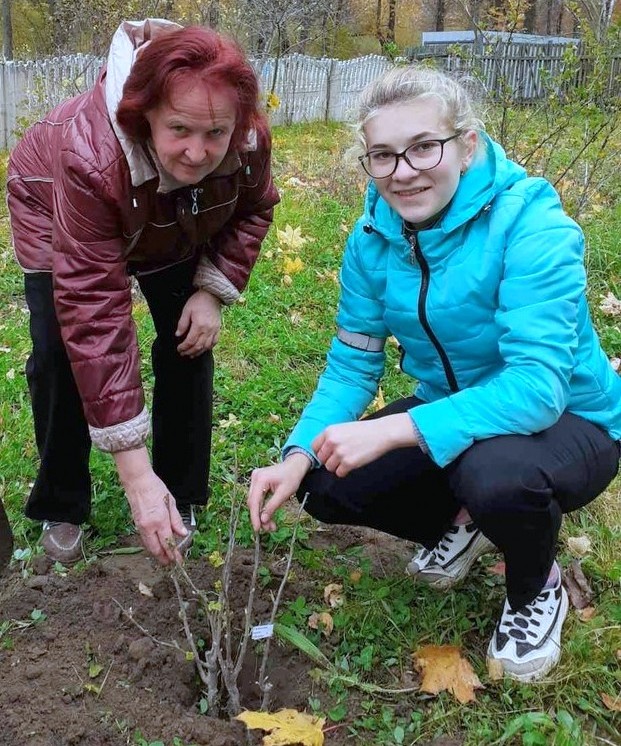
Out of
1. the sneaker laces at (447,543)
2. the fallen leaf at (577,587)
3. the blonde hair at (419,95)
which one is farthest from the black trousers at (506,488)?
the blonde hair at (419,95)

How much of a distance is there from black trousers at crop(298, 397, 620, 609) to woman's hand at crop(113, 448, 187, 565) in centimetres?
42

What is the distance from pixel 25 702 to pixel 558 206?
175cm

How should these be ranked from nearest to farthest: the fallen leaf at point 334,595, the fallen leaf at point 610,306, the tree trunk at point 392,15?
the fallen leaf at point 334,595
the fallen leaf at point 610,306
the tree trunk at point 392,15

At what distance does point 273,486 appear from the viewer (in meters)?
2.03

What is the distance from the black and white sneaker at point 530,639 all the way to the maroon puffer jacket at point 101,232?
1.05 m

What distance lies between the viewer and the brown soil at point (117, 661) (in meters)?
1.82

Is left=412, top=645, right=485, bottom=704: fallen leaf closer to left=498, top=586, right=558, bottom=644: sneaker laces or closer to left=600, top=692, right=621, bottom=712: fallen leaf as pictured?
left=498, top=586, right=558, bottom=644: sneaker laces

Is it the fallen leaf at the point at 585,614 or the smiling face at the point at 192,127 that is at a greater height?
the smiling face at the point at 192,127

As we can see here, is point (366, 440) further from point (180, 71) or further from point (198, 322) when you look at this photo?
point (180, 71)

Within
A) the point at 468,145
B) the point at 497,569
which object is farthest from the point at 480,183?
the point at 497,569

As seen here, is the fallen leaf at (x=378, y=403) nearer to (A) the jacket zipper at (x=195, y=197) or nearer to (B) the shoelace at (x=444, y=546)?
(B) the shoelace at (x=444, y=546)

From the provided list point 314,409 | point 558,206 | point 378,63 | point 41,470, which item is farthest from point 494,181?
point 378,63

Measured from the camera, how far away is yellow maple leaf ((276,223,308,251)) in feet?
17.3

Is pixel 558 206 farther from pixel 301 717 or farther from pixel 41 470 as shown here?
pixel 41 470
